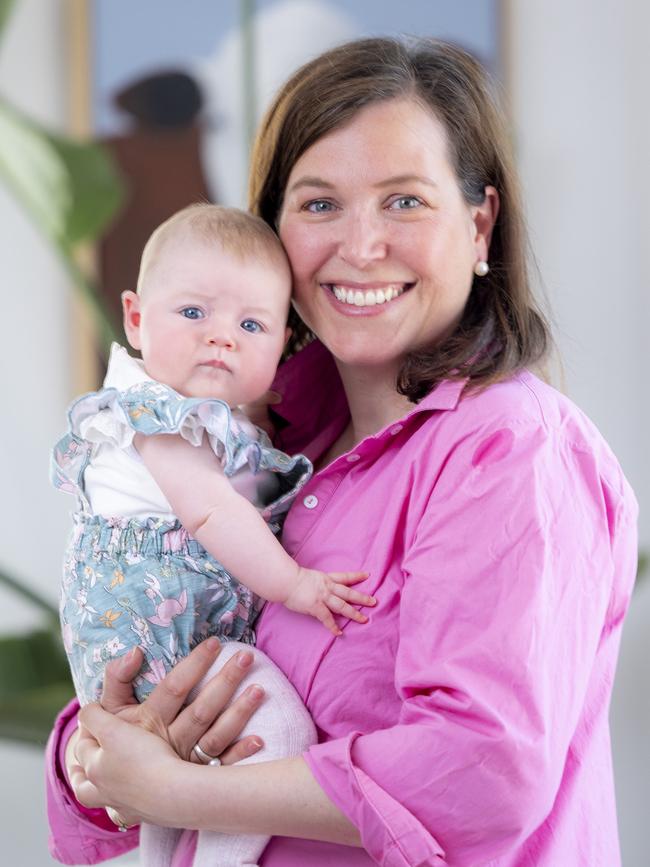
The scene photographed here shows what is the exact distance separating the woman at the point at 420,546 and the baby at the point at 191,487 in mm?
42

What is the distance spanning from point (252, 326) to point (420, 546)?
0.40 m

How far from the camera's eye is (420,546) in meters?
1.26

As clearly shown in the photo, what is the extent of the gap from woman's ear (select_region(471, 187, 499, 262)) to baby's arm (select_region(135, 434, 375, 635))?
482 millimetres

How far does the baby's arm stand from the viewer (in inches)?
53.2

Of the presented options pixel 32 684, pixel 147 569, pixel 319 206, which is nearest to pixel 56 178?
pixel 32 684

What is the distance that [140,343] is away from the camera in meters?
1.52

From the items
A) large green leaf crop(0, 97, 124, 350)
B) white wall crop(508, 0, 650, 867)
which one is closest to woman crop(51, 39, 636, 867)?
large green leaf crop(0, 97, 124, 350)

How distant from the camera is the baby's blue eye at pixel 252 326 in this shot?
1505 millimetres

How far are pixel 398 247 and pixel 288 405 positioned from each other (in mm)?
358

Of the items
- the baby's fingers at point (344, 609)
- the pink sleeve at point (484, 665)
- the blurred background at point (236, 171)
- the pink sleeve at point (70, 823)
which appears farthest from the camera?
the blurred background at point (236, 171)

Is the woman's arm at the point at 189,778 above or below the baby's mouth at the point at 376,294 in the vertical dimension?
below

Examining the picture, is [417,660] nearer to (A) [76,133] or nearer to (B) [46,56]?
(A) [76,133]

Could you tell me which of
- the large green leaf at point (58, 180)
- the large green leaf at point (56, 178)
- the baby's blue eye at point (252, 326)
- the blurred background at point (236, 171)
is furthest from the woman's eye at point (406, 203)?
the blurred background at point (236, 171)

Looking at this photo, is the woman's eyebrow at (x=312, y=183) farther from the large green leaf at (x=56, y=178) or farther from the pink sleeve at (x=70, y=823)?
the large green leaf at (x=56, y=178)
